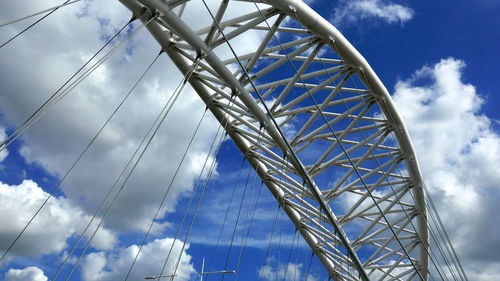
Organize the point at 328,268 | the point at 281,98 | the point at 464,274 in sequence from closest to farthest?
the point at 281,98 < the point at 464,274 < the point at 328,268

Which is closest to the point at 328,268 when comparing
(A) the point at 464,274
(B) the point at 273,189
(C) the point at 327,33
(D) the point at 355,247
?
(D) the point at 355,247

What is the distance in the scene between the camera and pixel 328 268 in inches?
1341

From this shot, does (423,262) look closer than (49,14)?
No

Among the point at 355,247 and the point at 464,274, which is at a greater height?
the point at 355,247

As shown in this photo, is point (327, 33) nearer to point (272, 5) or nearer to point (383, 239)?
point (272, 5)

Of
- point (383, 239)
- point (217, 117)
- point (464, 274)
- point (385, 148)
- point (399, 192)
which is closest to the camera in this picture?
point (217, 117)

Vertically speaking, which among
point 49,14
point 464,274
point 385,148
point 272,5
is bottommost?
point 49,14

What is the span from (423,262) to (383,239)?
13.8ft

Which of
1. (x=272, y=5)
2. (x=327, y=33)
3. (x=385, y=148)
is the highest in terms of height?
(x=385, y=148)

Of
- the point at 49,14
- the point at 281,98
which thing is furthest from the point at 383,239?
the point at 49,14

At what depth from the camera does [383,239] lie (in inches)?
1137

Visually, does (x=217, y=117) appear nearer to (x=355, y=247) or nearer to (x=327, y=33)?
(x=327, y=33)

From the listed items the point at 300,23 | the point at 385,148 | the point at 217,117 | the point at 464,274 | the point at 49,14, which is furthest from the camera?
the point at 385,148

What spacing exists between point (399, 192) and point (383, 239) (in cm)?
443
